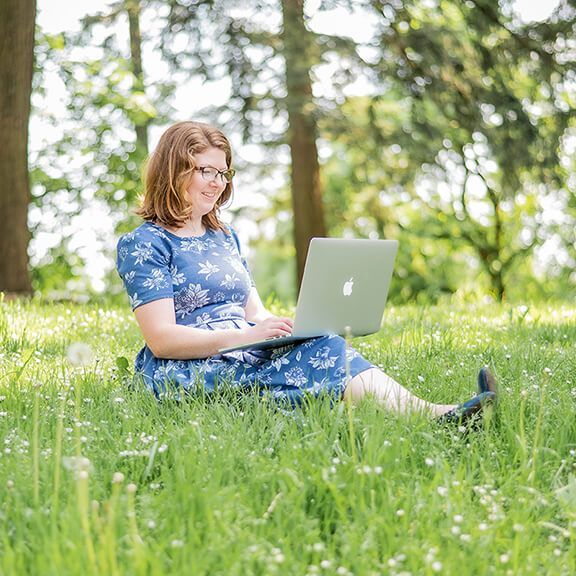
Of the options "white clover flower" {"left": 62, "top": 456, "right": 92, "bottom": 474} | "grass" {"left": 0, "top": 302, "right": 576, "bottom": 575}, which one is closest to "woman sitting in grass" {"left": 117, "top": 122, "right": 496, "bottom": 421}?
"grass" {"left": 0, "top": 302, "right": 576, "bottom": 575}

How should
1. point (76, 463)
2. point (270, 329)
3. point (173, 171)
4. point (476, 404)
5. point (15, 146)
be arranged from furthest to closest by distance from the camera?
point (15, 146) < point (173, 171) < point (270, 329) < point (476, 404) < point (76, 463)

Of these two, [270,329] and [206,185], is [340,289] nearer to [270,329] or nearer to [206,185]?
[270,329]

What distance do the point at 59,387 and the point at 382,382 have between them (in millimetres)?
1341

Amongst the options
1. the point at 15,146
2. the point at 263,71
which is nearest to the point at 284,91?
the point at 263,71

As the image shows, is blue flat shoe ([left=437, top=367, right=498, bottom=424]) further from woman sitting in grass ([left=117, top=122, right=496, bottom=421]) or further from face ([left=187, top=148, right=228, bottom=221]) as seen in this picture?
face ([left=187, top=148, right=228, bottom=221])

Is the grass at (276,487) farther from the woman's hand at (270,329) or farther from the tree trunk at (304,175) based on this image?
the tree trunk at (304,175)

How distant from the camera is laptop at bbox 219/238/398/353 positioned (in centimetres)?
298

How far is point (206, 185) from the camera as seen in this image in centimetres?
Answer: 350

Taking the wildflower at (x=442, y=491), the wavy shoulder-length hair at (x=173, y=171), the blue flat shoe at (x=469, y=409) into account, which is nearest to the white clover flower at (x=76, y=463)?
the wildflower at (x=442, y=491)

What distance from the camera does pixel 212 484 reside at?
7.23 feet

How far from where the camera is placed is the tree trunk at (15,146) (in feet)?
23.0

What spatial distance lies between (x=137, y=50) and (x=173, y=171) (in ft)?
25.3

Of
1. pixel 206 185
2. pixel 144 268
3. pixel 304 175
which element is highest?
pixel 304 175

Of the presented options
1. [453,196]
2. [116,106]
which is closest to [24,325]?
[116,106]
